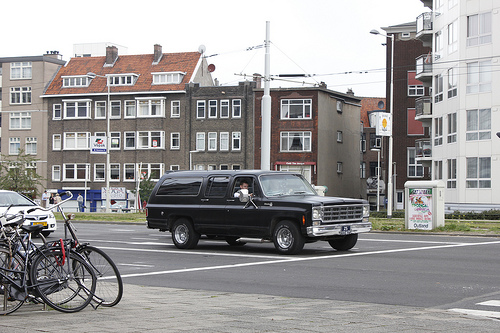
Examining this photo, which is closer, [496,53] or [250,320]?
[250,320]

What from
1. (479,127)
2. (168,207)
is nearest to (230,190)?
(168,207)

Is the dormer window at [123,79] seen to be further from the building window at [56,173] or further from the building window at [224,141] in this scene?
the building window at [224,141]

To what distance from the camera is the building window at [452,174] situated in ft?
150

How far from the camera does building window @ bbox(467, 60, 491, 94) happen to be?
43562mm

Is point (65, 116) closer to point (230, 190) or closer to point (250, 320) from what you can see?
point (230, 190)

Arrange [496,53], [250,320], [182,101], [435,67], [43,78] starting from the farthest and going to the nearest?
[43,78] → [182,101] → [435,67] → [496,53] → [250,320]

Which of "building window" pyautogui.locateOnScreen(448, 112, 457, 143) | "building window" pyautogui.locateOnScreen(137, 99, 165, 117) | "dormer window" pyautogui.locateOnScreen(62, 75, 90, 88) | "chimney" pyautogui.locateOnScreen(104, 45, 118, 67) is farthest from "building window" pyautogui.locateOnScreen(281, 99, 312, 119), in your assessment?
"dormer window" pyautogui.locateOnScreen(62, 75, 90, 88)

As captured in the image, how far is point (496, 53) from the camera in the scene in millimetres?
42906

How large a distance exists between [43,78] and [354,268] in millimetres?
67556

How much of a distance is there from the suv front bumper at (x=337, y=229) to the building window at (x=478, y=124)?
2883 centimetres

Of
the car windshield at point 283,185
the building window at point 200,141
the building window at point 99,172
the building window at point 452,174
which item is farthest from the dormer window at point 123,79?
the car windshield at point 283,185

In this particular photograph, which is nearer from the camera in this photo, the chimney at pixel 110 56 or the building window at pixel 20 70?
the chimney at pixel 110 56

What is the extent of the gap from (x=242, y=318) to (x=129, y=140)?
65.9 metres

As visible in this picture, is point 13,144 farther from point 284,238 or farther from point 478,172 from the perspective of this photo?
point 284,238
